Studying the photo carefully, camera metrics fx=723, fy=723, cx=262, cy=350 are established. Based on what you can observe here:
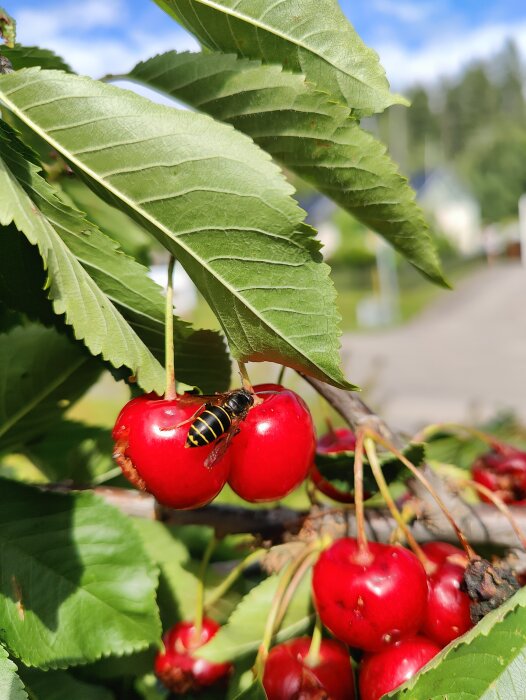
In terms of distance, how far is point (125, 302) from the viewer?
855mm

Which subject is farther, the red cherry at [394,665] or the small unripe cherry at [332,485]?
the small unripe cherry at [332,485]

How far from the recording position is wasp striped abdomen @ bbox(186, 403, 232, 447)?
771 millimetres

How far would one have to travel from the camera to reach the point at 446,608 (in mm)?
884

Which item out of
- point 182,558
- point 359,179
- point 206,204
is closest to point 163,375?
point 206,204

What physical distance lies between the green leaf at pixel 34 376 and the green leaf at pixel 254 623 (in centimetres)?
42

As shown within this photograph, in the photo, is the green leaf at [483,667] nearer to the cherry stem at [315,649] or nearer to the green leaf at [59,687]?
the cherry stem at [315,649]

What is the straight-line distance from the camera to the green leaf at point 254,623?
95cm

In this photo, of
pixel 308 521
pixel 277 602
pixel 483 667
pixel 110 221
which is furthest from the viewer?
pixel 110 221

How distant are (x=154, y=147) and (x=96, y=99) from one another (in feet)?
0.25

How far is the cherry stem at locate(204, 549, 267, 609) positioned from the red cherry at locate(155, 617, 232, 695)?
0.15ft

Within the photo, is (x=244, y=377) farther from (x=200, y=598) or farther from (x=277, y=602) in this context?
(x=200, y=598)

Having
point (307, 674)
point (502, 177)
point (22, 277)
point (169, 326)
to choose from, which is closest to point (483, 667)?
point (307, 674)

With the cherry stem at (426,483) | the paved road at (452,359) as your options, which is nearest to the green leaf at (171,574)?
the cherry stem at (426,483)

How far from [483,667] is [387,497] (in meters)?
0.22
